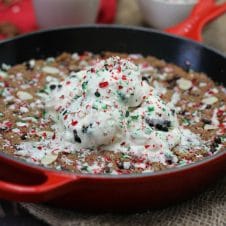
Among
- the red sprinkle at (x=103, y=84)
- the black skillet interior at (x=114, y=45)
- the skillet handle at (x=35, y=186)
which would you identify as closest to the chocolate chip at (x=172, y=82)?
the black skillet interior at (x=114, y=45)

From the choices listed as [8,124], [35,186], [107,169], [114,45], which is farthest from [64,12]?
[35,186]

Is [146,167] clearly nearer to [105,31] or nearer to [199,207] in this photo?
[199,207]

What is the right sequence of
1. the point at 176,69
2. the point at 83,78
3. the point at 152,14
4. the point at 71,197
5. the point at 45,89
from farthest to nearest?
1. the point at 152,14
2. the point at 176,69
3. the point at 45,89
4. the point at 83,78
5. the point at 71,197

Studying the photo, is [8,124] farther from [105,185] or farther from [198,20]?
[198,20]

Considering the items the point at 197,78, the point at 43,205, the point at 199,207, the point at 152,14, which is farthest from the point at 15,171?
the point at 152,14

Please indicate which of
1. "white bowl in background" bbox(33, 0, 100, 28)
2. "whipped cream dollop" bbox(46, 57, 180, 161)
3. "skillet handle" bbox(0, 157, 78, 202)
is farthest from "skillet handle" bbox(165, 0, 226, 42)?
"skillet handle" bbox(0, 157, 78, 202)

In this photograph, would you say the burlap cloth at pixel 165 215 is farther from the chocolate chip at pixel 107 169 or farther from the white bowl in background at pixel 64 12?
the white bowl in background at pixel 64 12
